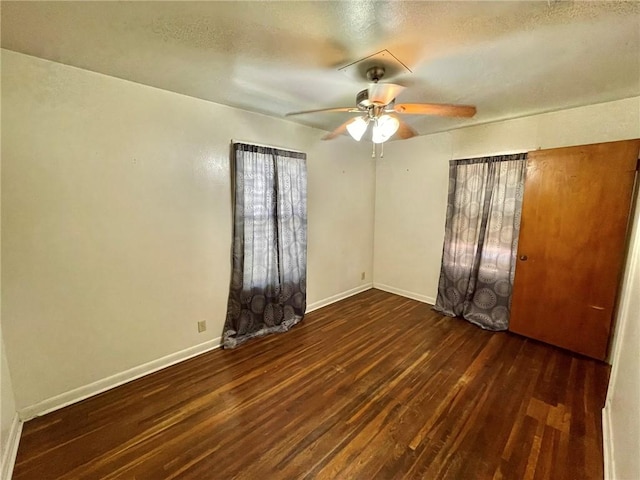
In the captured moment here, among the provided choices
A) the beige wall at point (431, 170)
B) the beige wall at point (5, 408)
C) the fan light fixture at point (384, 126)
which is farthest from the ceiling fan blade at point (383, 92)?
the beige wall at point (5, 408)

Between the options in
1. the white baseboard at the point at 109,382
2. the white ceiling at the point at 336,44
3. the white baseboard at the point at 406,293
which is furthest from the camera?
the white baseboard at the point at 406,293

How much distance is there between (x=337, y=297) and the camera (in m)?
4.05

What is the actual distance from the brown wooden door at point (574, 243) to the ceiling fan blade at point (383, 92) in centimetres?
202

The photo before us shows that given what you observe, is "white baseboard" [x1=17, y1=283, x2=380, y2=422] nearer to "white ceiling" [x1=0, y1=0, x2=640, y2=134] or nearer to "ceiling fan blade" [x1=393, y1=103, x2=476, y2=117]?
"white ceiling" [x1=0, y1=0, x2=640, y2=134]

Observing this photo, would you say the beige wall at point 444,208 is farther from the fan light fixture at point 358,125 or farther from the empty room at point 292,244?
the fan light fixture at point 358,125

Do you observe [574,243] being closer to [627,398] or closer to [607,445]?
[627,398]

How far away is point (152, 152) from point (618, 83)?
3680mm

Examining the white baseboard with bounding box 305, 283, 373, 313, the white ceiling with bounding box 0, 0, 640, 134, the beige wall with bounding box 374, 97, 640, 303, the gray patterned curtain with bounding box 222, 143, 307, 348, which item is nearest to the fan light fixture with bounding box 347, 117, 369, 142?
the white ceiling with bounding box 0, 0, 640, 134

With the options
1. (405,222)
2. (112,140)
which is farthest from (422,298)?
(112,140)

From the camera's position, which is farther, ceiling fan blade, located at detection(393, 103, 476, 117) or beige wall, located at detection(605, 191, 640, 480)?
ceiling fan blade, located at detection(393, 103, 476, 117)

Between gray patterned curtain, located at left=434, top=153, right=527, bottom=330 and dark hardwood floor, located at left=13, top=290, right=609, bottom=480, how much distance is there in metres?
0.57

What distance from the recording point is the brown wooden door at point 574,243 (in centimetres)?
239

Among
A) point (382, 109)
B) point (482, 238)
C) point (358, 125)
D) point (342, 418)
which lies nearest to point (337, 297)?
point (482, 238)

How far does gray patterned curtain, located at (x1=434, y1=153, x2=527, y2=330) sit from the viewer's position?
301 centimetres
